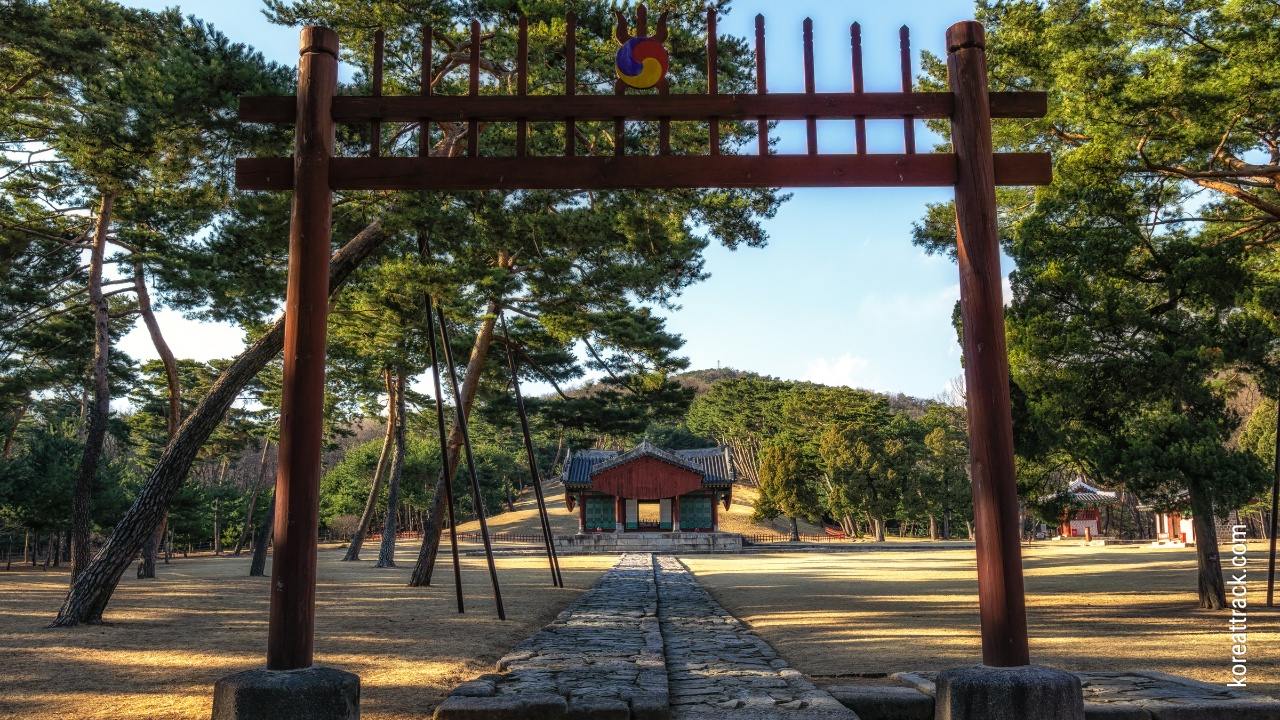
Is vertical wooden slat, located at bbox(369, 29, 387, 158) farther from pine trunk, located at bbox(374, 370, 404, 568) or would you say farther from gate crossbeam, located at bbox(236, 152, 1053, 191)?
pine trunk, located at bbox(374, 370, 404, 568)

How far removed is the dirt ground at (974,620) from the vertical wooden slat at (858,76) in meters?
4.14

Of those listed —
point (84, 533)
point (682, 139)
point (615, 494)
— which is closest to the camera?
point (682, 139)

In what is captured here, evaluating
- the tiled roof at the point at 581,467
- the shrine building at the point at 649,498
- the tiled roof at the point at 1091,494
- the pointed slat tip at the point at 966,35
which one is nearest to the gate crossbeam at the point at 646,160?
the pointed slat tip at the point at 966,35

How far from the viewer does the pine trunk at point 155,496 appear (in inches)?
367

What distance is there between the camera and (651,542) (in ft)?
123

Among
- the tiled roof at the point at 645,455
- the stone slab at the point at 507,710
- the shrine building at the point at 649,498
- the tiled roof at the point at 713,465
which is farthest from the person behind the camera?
the tiled roof at the point at 713,465

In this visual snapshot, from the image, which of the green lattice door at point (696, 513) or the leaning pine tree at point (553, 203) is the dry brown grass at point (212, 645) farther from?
the green lattice door at point (696, 513)

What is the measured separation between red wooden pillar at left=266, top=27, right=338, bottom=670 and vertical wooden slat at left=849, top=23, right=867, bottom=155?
3.01 meters

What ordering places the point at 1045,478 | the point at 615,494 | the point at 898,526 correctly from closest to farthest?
1. the point at 1045,478
2. the point at 615,494
3. the point at 898,526

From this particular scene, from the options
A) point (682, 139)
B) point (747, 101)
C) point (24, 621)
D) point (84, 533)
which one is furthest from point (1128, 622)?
point (84, 533)

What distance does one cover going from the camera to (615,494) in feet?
127

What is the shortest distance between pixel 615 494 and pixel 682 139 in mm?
29135

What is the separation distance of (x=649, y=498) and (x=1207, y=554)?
1126 inches

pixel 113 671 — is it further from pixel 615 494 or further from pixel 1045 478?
pixel 615 494
